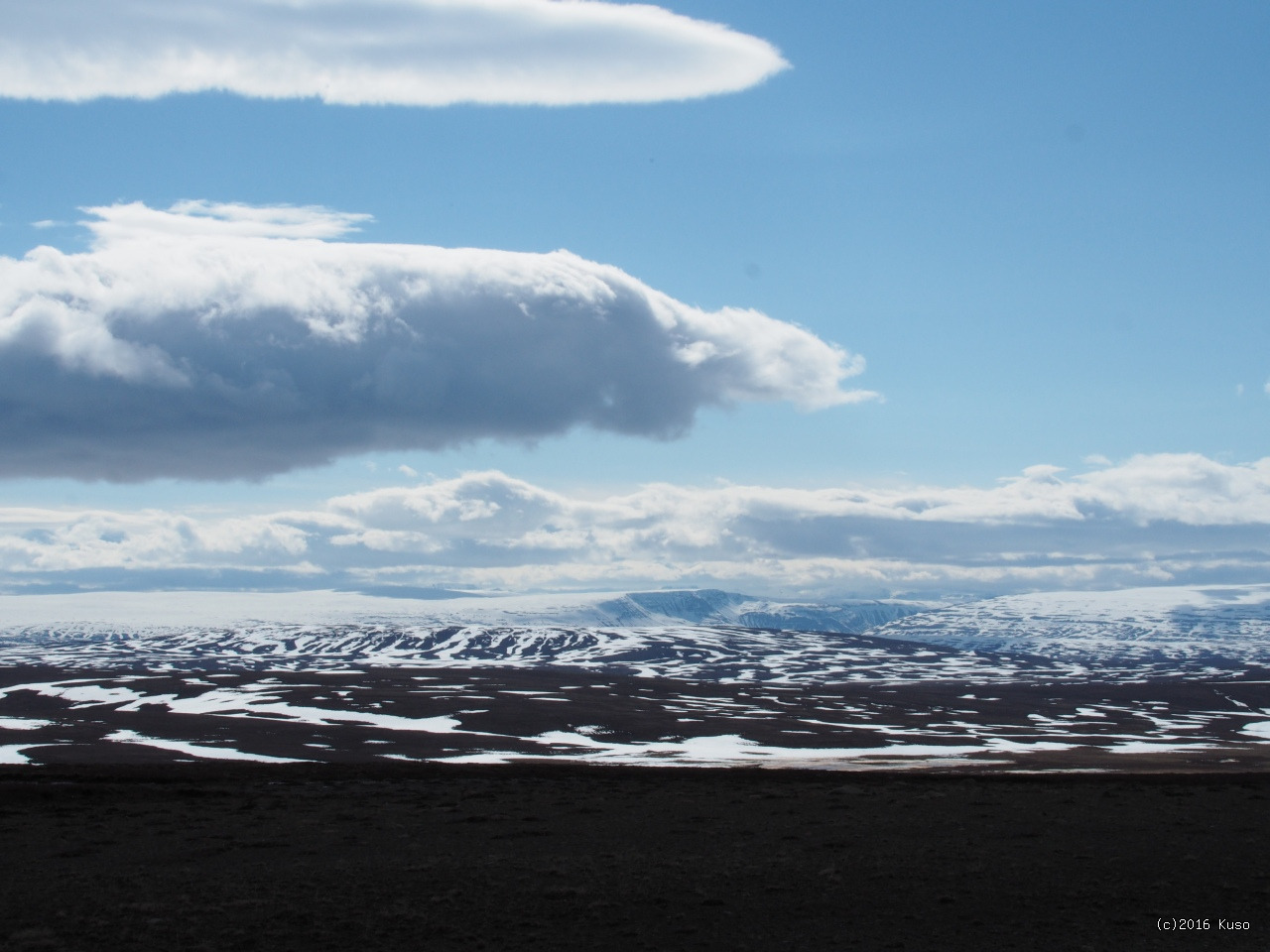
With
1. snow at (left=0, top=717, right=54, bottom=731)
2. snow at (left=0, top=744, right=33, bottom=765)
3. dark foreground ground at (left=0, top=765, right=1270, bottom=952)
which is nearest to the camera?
dark foreground ground at (left=0, top=765, right=1270, bottom=952)

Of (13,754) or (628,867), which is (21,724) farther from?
(628,867)

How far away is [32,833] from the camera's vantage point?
25734 mm

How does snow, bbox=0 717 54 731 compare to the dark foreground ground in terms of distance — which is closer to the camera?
the dark foreground ground

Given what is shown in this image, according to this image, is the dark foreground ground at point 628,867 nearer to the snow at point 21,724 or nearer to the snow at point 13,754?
the snow at point 13,754

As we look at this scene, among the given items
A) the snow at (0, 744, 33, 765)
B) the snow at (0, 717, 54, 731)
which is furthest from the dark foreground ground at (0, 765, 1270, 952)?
the snow at (0, 717, 54, 731)

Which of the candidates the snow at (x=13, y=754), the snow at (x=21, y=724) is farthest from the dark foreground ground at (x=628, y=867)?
the snow at (x=21, y=724)

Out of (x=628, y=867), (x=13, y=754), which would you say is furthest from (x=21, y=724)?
(x=628, y=867)

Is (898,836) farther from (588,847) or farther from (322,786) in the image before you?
(322,786)

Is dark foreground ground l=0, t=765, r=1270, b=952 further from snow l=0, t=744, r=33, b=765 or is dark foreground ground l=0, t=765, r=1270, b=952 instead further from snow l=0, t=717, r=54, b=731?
snow l=0, t=717, r=54, b=731

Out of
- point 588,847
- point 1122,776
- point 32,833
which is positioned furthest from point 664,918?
point 1122,776

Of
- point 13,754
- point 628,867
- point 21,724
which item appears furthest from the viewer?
point 21,724

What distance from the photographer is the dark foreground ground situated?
1761 centimetres

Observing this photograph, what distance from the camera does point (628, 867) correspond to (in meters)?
22.5

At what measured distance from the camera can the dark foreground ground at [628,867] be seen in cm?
1761
